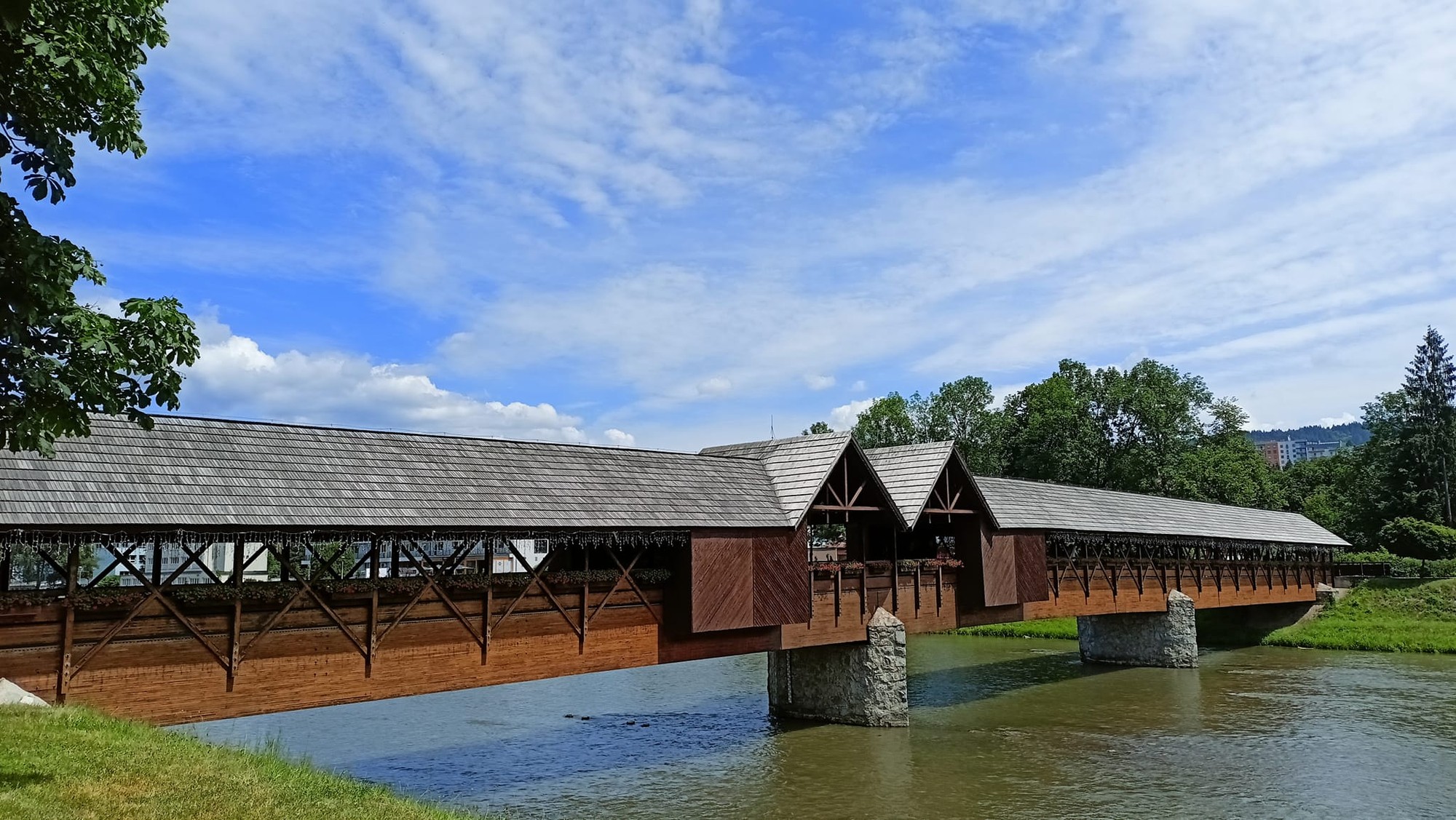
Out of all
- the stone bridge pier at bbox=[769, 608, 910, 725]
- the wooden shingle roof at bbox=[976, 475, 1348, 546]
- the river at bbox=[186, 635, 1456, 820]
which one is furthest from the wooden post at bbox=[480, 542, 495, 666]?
the wooden shingle roof at bbox=[976, 475, 1348, 546]

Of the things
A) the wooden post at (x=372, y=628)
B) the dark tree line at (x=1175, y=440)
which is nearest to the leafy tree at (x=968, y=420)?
the dark tree line at (x=1175, y=440)

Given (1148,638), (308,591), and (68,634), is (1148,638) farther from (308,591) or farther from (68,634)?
(68,634)

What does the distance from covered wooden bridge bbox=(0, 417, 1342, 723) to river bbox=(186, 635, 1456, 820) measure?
2222mm

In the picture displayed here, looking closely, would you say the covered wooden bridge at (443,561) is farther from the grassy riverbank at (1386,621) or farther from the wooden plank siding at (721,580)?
the grassy riverbank at (1386,621)

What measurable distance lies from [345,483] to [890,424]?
51.7 metres

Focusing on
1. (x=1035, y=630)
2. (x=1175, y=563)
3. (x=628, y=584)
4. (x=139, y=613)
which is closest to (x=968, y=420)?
(x=1035, y=630)

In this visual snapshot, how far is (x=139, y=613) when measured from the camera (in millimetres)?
12703

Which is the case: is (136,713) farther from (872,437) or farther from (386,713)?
(872,437)

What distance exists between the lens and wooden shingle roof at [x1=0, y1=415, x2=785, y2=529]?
12.2 meters

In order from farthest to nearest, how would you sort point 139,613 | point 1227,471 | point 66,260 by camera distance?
point 1227,471 < point 139,613 < point 66,260

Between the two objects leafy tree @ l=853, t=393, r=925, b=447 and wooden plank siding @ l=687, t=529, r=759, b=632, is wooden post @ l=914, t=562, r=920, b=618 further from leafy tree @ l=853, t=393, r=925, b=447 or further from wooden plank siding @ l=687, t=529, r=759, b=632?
leafy tree @ l=853, t=393, r=925, b=447

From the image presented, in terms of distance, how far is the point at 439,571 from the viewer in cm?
1605

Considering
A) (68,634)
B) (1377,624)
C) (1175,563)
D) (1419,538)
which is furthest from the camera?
(1419,538)

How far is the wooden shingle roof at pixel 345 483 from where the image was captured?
12.2 metres
